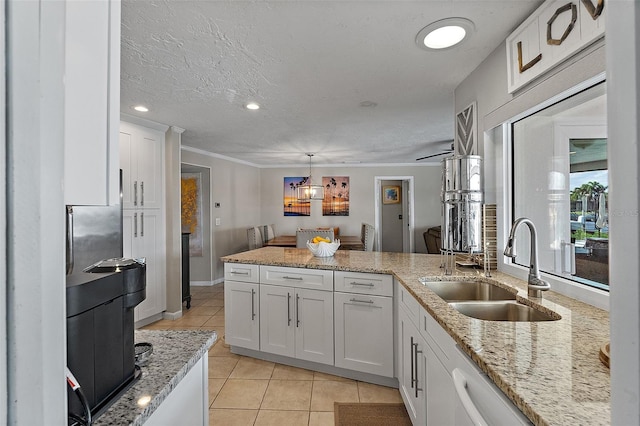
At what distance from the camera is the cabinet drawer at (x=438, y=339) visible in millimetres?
1248

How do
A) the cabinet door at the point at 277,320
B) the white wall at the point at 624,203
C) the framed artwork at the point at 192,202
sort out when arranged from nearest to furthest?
the white wall at the point at 624,203 < the cabinet door at the point at 277,320 < the framed artwork at the point at 192,202

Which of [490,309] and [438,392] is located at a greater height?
[490,309]

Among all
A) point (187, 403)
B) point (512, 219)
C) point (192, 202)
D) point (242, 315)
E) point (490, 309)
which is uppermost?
point (192, 202)

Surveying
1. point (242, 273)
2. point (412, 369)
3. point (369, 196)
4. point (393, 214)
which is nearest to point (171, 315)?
point (242, 273)

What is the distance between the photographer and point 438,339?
1405mm

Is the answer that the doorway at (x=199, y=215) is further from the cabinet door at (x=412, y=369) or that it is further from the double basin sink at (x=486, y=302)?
the double basin sink at (x=486, y=302)

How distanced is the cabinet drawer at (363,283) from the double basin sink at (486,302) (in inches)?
14.4

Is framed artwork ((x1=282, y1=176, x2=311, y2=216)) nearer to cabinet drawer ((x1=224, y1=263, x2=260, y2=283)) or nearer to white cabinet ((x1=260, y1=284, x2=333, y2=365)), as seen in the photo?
cabinet drawer ((x1=224, y1=263, x2=260, y2=283))

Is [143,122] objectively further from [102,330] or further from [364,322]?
[102,330]

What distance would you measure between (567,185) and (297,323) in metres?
2.04

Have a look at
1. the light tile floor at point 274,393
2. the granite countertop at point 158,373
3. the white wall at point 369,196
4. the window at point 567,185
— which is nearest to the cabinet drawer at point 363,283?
the light tile floor at point 274,393

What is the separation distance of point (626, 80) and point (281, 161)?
6.76 meters

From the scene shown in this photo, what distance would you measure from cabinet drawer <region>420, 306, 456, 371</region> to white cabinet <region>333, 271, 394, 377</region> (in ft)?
2.21

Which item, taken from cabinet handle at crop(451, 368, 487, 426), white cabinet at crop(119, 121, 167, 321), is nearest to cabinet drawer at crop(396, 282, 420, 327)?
cabinet handle at crop(451, 368, 487, 426)
